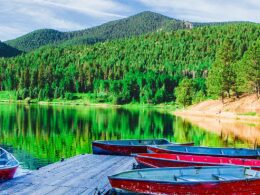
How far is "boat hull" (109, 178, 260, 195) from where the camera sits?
18.4m

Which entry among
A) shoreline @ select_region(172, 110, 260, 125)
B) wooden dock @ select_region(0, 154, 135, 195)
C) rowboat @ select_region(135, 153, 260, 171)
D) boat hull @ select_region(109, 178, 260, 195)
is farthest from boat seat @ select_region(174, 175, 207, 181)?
shoreline @ select_region(172, 110, 260, 125)

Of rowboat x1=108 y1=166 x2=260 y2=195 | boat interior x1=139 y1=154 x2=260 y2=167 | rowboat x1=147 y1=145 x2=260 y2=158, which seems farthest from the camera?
rowboat x1=147 y1=145 x2=260 y2=158

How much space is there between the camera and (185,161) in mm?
23422

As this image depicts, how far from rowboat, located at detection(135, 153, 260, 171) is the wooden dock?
2.43 metres

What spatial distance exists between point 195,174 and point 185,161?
2763mm

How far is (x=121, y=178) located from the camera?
18500mm

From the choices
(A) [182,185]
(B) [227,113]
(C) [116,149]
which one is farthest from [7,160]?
(B) [227,113]

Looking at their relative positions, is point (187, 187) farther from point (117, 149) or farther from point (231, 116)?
point (231, 116)

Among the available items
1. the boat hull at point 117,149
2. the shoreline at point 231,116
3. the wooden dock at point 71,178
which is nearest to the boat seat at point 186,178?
the wooden dock at point 71,178

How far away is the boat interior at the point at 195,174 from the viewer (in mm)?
19734

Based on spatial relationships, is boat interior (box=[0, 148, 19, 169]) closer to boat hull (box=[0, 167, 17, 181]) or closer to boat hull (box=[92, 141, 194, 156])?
boat hull (box=[0, 167, 17, 181])

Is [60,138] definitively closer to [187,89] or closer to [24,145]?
[24,145]

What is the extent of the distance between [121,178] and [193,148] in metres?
11.8

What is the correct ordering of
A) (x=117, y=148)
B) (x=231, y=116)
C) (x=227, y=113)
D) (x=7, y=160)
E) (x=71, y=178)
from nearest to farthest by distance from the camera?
(x=71, y=178) < (x=7, y=160) < (x=117, y=148) < (x=231, y=116) < (x=227, y=113)
